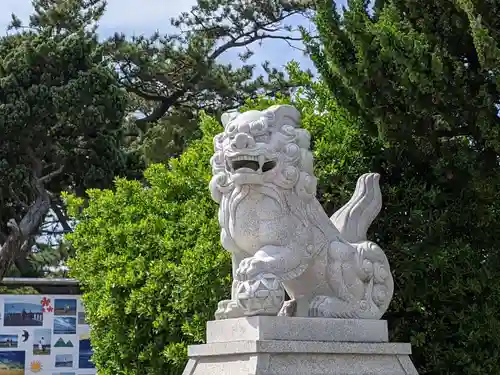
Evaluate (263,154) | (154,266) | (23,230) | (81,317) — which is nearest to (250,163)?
(263,154)

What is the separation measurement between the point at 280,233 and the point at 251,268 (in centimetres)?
28

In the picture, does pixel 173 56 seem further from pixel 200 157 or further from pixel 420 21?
pixel 420 21

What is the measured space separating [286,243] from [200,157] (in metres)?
3.13

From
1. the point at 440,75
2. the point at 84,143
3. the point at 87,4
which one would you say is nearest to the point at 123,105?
the point at 84,143

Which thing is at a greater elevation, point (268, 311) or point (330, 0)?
point (330, 0)

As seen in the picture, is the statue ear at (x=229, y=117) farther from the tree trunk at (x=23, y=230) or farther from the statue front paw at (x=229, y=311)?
the tree trunk at (x=23, y=230)

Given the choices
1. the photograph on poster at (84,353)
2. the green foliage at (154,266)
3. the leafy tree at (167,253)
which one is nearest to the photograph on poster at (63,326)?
the photograph on poster at (84,353)

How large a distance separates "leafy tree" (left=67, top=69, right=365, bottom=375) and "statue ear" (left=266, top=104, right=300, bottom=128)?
214cm

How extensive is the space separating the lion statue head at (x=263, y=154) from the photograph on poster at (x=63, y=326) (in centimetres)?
464

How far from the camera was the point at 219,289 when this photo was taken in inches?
266

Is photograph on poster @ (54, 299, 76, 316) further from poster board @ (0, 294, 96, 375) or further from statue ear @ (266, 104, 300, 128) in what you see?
statue ear @ (266, 104, 300, 128)

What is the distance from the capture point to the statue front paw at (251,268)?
14.6ft

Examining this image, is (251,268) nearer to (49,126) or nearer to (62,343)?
(62,343)

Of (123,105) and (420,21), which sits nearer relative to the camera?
(420,21)
